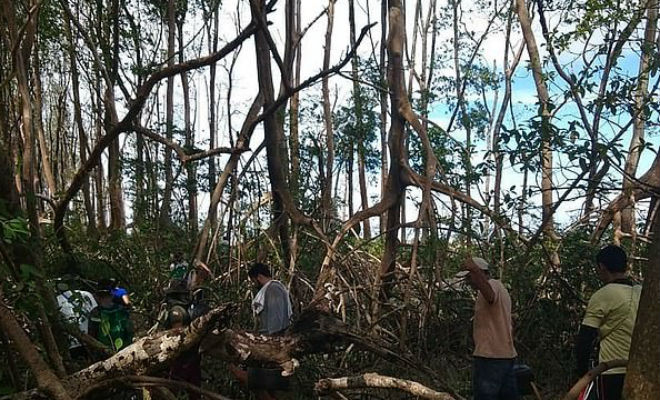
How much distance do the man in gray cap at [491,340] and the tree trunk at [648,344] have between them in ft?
5.78

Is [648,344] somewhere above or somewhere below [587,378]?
above

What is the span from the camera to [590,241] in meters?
6.59

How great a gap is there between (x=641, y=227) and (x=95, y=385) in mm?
5472

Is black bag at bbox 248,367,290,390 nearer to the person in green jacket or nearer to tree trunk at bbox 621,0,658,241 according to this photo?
the person in green jacket

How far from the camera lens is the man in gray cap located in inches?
162

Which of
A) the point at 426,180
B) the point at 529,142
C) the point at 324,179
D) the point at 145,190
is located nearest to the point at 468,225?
the point at 426,180

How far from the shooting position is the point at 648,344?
229 centimetres

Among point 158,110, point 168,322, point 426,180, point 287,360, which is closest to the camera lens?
point 287,360

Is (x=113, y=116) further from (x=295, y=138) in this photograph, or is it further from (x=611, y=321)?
(x=611, y=321)

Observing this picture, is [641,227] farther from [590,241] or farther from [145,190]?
[145,190]

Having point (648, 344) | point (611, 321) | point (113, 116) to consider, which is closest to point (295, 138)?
point (113, 116)

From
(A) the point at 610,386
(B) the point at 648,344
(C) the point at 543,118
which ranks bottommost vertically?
(A) the point at 610,386

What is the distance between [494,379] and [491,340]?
0.23m

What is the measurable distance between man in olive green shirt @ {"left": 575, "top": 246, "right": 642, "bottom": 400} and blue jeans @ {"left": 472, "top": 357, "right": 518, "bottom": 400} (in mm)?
646
